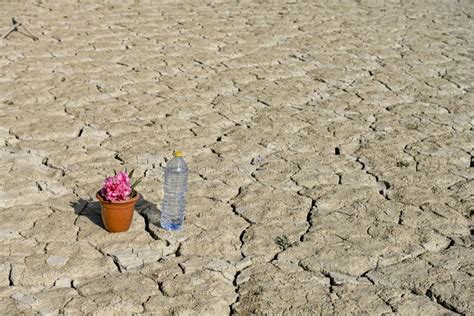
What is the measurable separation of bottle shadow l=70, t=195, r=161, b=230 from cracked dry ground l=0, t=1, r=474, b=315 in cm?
2

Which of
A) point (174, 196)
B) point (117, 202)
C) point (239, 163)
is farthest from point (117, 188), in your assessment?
point (239, 163)

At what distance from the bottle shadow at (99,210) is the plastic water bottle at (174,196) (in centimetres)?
9

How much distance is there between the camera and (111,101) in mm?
6484

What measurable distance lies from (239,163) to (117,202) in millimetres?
1392

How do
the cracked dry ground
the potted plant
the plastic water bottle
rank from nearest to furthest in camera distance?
1. the cracked dry ground
2. the potted plant
3. the plastic water bottle

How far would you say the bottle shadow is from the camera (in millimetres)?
4480

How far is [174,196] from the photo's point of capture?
4465mm

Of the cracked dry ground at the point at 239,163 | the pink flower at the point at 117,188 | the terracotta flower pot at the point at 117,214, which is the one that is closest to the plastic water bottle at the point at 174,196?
the cracked dry ground at the point at 239,163

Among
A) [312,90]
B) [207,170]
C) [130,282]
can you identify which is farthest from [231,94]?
[130,282]

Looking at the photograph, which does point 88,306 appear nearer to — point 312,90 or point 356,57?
point 312,90

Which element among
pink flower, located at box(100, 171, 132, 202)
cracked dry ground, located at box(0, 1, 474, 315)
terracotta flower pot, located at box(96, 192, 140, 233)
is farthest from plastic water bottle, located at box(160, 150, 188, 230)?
pink flower, located at box(100, 171, 132, 202)

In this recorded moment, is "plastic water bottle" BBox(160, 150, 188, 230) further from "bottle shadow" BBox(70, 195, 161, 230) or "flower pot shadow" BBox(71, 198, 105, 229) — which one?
"flower pot shadow" BBox(71, 198, 105, 229)

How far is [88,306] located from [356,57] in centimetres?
531

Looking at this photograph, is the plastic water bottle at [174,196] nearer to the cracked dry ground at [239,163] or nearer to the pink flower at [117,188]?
the cracked dry ground at [239,163]
